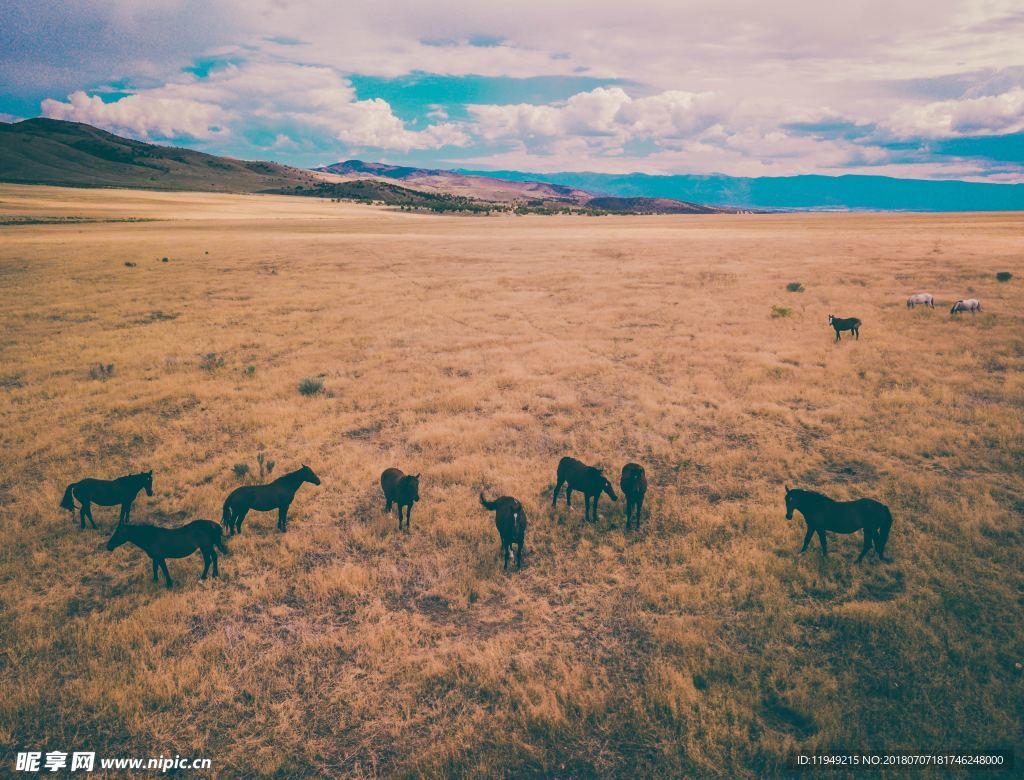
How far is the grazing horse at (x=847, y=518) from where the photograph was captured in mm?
7590

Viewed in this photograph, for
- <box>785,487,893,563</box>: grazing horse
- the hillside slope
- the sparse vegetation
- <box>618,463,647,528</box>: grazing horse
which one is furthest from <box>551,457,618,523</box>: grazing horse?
the hillside slope

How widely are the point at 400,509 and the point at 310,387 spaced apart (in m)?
7.87

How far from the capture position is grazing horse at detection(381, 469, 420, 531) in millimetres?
8734

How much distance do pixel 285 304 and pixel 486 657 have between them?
961 inches

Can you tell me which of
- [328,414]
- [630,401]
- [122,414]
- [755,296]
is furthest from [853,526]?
[755,296]

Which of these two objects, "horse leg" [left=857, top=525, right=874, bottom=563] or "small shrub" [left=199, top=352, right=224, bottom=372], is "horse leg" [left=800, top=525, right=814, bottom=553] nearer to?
"horse leg" [left=857, top=525, right=874, bottom=563]

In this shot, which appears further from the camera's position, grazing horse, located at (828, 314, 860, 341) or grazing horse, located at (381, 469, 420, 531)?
grazing horse, located at (828, 314, 860, 341)

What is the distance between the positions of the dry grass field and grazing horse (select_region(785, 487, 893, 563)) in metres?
0.39

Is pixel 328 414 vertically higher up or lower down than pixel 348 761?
higher up

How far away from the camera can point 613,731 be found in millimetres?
5414

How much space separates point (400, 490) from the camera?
8.84 metres

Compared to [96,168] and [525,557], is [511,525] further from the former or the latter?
[96,168]

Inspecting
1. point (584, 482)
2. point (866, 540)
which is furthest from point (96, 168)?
point (866, 540)

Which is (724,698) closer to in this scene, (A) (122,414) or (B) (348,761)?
(B) (348,761)
